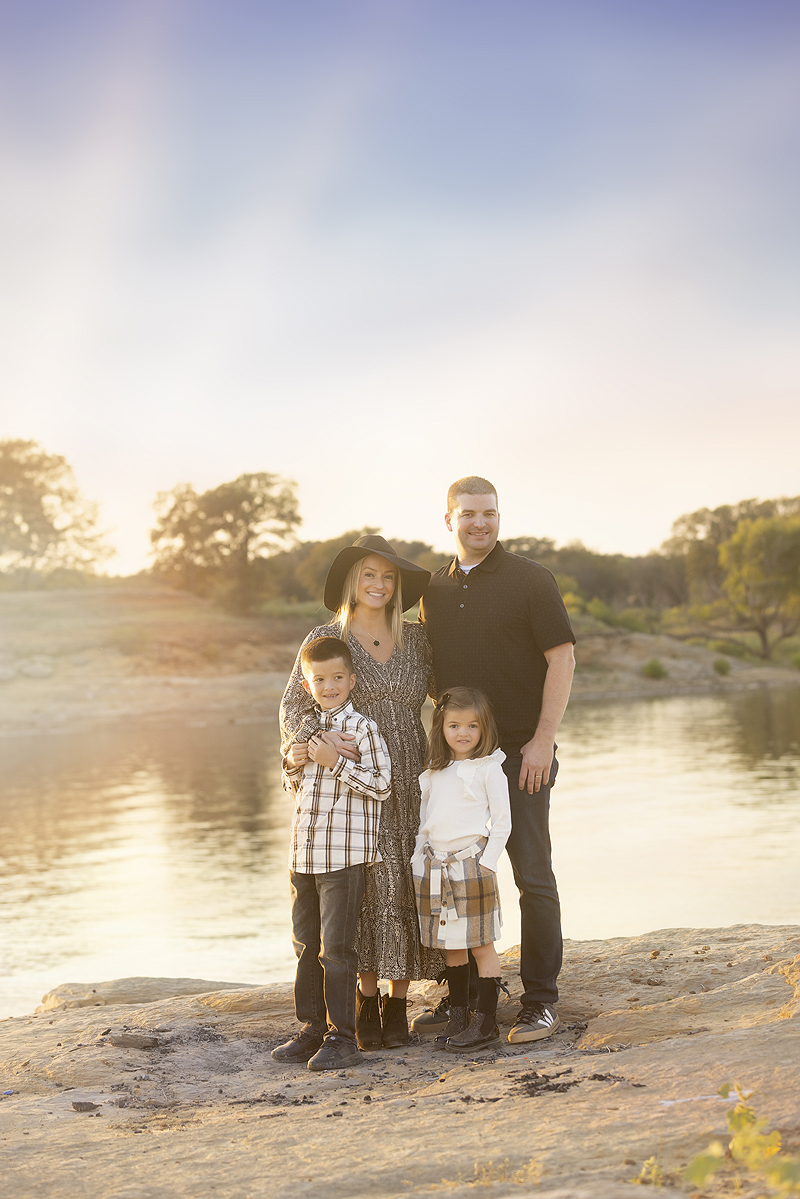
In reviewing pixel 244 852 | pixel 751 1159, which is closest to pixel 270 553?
pixel 244 852

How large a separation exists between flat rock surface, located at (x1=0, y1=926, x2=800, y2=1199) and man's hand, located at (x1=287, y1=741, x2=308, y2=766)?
1097mm

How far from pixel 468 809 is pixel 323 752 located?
577 mm

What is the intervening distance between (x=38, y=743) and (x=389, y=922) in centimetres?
2071

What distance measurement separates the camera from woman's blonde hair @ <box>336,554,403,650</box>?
4305 millimetres

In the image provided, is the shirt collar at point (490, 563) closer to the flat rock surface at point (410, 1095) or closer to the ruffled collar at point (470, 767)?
the ruffled collar at point (470, 767)

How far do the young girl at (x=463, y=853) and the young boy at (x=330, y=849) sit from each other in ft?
0.68

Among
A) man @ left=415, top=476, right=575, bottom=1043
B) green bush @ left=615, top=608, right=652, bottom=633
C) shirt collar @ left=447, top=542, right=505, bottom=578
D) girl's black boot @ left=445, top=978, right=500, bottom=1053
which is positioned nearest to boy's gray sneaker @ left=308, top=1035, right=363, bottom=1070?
girl's black boot @ left=445, top=978, right=500, bottom=1053

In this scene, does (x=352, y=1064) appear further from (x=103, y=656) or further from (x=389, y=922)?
(x=103, y=656)

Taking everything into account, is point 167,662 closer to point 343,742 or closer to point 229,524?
point 229,524

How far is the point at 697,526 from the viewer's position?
62406 mm

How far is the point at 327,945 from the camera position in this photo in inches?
155

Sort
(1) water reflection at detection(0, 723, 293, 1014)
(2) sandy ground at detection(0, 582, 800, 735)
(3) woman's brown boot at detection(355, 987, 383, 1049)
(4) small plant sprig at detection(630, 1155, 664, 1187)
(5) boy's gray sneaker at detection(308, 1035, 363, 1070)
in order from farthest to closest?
(2) sandy ground at detection(0, 582, 800, 735) < (1) water reflection at detection(0, 723, 293, 1014) < (3) woman's brown boot at detection(355, 987, 383, 1049) < (5) boy's gray sneaker at detection(308, 1035, 363, 1070) < (4) small plant sprig at detection(630, 1155, 664, 1187)

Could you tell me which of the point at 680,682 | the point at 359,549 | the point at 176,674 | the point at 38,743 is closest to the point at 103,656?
the point at 176,674

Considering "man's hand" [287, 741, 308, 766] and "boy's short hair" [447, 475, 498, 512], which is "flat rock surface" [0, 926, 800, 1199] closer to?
"man's hand" [287, 741, 308, 766]
